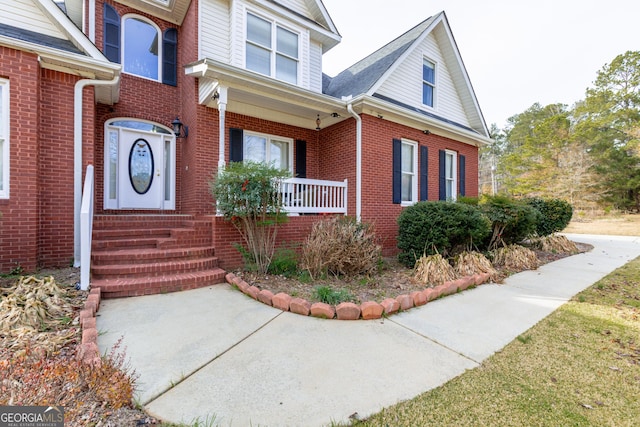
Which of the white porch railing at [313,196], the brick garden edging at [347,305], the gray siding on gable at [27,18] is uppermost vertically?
the gray siding on gable at [27,18]

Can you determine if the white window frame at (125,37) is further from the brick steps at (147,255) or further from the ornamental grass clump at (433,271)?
the ornamental grass clump at (433,271)

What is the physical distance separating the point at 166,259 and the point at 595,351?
619cm

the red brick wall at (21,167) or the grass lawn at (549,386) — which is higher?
the red brick wall at (21,167)

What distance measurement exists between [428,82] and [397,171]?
13.5 feet

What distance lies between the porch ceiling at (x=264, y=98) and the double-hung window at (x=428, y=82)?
12.9 ft

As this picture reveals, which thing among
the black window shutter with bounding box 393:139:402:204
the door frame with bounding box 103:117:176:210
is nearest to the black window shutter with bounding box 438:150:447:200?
the black window shutter with bounding box 393:139:402:204

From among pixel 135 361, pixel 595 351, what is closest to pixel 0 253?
pixel 135 361

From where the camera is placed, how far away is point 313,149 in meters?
9.06

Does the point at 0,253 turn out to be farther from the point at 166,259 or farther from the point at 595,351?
the point at 595,351

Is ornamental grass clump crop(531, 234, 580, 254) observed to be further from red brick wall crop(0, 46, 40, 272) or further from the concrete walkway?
red brick wall crop(0, 46, 40, 272)

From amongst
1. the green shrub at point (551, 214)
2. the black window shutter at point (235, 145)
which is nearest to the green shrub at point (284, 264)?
the black window shutter at point (235, 145)

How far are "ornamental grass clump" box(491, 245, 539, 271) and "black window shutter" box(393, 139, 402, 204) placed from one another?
2.91 metres

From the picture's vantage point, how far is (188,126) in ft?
24.4

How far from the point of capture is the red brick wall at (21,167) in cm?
466
